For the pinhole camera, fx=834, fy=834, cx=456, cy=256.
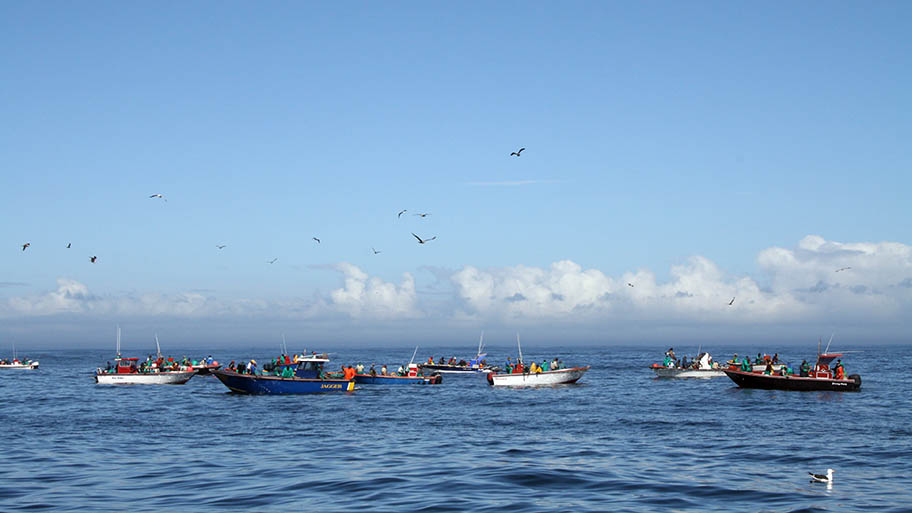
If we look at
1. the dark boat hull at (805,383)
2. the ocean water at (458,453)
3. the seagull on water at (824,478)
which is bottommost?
the ocean water at (458,453)

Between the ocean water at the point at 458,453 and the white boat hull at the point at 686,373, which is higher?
the white boat hull at the point at 686,373

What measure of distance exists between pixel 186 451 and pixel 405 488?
11687 mm

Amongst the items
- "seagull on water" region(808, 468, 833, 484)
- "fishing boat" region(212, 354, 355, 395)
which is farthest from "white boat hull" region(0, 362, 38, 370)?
"seagull on water" region(808, 468, 833, 484)

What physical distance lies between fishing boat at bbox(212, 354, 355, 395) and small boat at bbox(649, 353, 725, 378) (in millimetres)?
34747

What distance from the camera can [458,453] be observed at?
31969 mm

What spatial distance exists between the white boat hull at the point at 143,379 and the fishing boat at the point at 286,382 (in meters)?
16.5

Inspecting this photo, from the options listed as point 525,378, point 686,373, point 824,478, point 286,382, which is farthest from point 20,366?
point 824,478

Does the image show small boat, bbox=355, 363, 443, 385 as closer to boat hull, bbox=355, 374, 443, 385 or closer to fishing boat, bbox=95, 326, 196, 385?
boat hull, bbox=355, 374, 443, 385

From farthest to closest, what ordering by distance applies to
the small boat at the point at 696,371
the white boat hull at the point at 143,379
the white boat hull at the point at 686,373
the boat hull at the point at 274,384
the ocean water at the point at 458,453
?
the small boat at the point at 696,371 < the white boat hull at the point at 686,373 < the white boat hull at the point at 143,379 < the boat hull at the point at 274,384 < the ocean water at the point at 458,453

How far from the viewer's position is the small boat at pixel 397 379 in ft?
240

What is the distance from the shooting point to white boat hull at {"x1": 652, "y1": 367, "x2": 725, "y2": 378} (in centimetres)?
8088

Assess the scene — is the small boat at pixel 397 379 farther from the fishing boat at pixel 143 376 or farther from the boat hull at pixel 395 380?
the fishing boat at pixel 143 376

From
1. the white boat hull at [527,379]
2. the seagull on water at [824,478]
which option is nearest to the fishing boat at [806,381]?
the white boat hull at [527,379]

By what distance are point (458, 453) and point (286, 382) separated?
31.0 m
